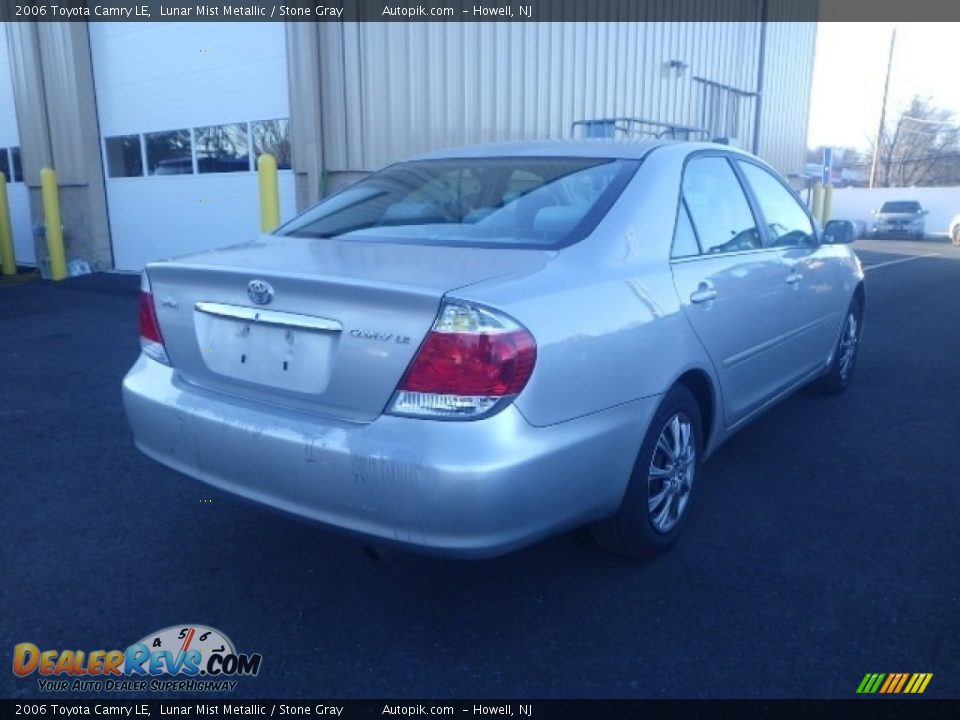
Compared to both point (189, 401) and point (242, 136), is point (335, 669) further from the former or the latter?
point (242, 136)

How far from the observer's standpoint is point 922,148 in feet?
172

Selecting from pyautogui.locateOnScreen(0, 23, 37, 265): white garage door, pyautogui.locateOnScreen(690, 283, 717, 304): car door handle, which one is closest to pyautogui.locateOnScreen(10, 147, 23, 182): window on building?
pyautogui.locateOnScreen(0, 23, 37, 265): white garage door

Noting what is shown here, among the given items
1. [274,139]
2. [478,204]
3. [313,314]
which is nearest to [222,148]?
[274,139]

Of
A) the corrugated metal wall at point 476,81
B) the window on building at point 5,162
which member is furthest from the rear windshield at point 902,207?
the window on building at point 5,162

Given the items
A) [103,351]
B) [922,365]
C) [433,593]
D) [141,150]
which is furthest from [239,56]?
[433,593]

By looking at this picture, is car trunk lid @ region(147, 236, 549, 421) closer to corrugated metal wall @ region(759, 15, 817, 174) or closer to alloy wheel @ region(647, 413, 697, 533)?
alloy wheel @ region(647, 413, 697, 533)

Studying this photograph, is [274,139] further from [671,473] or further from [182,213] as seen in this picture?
[671,473]

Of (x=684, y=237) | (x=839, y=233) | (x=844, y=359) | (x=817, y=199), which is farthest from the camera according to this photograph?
(x=817, y=199)

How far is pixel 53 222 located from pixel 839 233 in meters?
11.5

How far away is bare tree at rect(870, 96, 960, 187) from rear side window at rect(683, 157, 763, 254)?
52680 millimetres

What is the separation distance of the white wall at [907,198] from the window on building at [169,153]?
3185 cm

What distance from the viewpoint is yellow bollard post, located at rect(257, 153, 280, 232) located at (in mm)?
9242

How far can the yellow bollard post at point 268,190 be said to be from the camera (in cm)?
924

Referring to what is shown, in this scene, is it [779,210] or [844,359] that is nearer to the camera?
[779,210]
